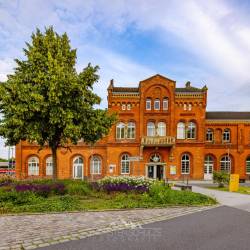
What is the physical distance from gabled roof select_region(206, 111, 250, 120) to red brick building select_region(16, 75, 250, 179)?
4615 mm

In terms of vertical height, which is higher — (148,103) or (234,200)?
(148,103)

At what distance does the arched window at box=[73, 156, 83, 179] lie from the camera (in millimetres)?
42062

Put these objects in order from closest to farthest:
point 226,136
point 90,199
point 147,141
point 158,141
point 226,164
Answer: point 90,199 → point 158,141 → point 147,141 → point 226,164 → point 226,136

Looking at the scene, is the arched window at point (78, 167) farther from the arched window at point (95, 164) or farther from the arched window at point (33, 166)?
the arched window at point (33, 166)

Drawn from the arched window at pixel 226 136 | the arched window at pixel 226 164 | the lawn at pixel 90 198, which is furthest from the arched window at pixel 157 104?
the lawn at pixel 90 198

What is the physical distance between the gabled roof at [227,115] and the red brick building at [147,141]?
4.62 metres

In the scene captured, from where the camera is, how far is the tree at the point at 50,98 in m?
16.9

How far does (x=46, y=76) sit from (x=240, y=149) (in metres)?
33.7

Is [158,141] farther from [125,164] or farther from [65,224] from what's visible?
[65,224]

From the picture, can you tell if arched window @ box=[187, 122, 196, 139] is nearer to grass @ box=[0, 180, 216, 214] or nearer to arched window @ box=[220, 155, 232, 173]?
arched window @ box=[220, 155, 232, 173]

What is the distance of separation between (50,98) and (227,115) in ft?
115

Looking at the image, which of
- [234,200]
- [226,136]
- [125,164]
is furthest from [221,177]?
[226,136]

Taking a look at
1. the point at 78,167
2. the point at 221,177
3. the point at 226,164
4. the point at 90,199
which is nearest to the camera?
the point at 90,199

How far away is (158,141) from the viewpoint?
4006cm
